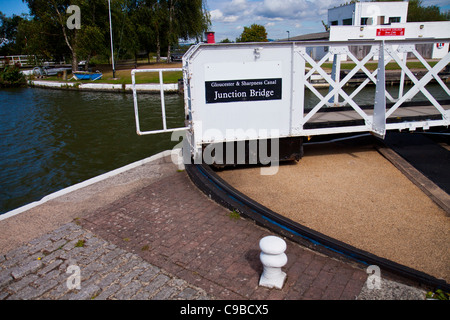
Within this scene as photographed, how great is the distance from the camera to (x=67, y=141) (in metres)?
16.2

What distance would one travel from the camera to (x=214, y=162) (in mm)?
7508

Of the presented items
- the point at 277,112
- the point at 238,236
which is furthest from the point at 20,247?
the point at 277,112

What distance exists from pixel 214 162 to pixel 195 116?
1.25m

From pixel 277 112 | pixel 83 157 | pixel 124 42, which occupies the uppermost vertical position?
pixel 124 42

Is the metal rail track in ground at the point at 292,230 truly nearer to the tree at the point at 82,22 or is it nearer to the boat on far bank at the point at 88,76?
the boat on far bank at the point at 88,76

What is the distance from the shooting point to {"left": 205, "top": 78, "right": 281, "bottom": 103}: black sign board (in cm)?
664

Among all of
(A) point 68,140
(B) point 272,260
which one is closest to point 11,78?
(A) point 68,140

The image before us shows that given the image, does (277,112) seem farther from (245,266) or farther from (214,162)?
(245,266)

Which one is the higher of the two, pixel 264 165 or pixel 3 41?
pixel 3 41

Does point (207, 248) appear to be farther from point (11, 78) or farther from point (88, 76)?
point (11, 78)

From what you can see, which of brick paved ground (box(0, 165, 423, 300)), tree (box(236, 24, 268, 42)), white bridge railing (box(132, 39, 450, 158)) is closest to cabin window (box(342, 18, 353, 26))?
tree (box(236, 24, 268, 42))

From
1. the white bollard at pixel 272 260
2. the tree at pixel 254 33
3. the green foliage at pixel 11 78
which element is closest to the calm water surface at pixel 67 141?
the white bollard at pixel 272 260

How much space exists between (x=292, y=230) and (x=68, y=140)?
14.5m

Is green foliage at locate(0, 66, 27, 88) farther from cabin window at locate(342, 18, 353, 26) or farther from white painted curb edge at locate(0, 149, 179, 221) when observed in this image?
cabin window at locate(342, 18, 353, 26)
